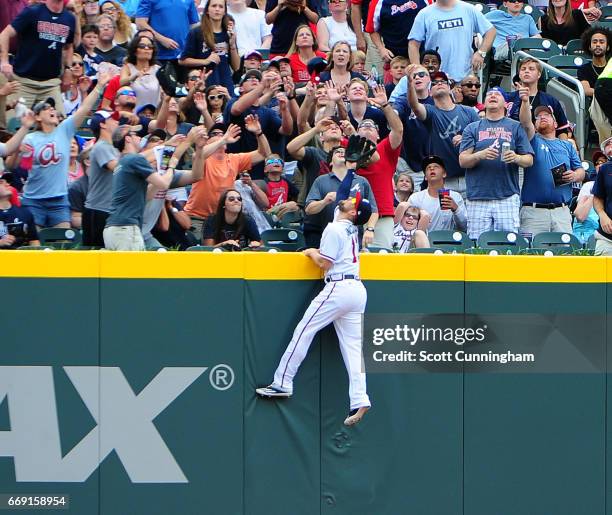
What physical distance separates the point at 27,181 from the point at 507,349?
4.79 m

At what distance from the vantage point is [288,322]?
35.1ft

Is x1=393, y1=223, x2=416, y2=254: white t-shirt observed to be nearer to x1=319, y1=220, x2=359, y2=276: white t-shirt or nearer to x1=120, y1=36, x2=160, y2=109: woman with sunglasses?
x1=319, y1=220, x2=359, y2=276: white t-shirt

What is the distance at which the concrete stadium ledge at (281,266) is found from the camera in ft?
34.2

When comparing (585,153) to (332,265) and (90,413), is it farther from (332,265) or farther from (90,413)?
(90,413)

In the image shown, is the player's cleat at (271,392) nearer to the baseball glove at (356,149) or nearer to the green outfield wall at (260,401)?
the green outfield wall at (260,401)

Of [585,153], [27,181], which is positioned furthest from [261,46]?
[27,181]

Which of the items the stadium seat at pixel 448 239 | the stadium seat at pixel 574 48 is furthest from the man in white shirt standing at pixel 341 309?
the stadium seat at pixel 574 48

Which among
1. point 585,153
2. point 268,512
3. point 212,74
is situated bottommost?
point 268,512

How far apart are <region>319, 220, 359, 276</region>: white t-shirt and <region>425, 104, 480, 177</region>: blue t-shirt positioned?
3.83 m

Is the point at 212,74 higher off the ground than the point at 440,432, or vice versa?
the point at 212,74

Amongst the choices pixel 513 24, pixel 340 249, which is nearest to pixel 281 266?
pixel 340 249

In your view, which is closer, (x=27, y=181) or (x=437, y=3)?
(x=27, y=181)

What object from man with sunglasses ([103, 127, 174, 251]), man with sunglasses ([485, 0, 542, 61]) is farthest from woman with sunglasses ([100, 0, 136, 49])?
man with sunglasses ([103, 127, 174, 251])

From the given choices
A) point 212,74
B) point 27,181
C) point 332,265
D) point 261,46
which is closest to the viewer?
point 332,265
